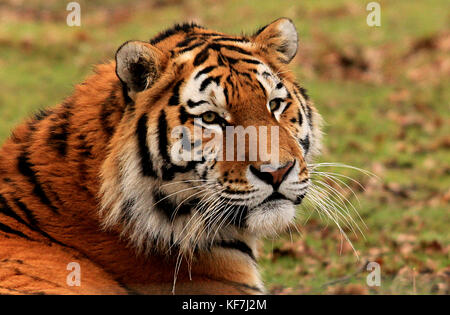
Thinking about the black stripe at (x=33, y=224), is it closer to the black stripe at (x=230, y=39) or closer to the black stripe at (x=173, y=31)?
the black stripe at (x=173, y=31)


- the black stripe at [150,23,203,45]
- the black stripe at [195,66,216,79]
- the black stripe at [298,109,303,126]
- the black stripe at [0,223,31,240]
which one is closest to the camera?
the black stripe at [0,223,31,240]

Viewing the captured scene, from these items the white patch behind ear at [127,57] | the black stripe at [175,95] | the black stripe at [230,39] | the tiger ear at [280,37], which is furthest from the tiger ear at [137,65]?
the tiger ear at [280,37]

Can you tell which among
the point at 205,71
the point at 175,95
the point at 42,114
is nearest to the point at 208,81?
the point at 205,71

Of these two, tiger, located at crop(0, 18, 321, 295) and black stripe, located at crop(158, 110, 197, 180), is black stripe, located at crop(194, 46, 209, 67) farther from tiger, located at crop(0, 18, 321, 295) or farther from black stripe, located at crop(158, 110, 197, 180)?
black stripe, located at crop(158, 110, 197, 180)

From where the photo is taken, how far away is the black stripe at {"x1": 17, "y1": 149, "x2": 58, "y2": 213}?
11.3ft

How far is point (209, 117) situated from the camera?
3404 millimetres

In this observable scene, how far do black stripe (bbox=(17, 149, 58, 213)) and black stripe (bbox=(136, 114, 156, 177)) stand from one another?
510 millimetres

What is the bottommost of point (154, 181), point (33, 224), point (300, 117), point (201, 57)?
point (33, 224)

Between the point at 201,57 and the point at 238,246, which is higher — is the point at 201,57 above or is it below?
above

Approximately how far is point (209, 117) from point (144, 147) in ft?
1.18

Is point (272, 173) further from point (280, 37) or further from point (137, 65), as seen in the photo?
point (280, 37)

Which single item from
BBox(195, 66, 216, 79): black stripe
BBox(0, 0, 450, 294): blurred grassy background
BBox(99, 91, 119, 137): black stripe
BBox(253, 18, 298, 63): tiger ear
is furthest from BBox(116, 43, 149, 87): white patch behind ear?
BBox(0, 0, 450, 294): blurred grassy background

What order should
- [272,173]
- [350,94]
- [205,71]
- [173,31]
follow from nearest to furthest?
[272,173] < [205,71] < [173,31] < [350,94]

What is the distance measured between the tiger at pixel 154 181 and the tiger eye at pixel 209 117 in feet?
0.03
